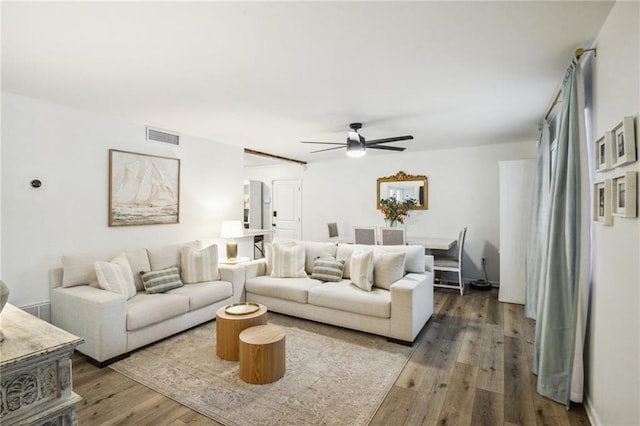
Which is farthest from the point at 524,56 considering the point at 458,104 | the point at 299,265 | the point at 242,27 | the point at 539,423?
the point at 299,265

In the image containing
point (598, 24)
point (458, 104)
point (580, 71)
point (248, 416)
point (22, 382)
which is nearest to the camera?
point (22, 382)

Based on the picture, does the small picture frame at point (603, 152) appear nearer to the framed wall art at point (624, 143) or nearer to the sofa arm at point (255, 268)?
the framed wall art at point (624, 143)

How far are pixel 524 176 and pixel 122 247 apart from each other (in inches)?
214

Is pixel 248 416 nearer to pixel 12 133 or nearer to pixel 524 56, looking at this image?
pixel 524 56

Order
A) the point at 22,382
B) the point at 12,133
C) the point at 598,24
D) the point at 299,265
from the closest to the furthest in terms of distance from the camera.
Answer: the point at 22,382 → the point at 598,24 → the point at 12,133 → the point at 299,265

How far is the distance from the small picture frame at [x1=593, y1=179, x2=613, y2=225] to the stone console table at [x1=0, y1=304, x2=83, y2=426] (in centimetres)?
273

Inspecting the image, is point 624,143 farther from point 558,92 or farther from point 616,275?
point 558,92

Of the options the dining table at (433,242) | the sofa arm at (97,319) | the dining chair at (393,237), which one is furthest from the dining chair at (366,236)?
the sofa arm at (97,319)

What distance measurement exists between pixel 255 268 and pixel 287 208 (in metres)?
3.61

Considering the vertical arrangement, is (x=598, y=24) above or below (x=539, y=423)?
above

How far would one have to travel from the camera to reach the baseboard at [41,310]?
308cm

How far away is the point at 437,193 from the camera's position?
5.95 metres

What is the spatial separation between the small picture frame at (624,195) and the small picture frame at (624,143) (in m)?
0.08

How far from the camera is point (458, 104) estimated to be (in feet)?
11.0
